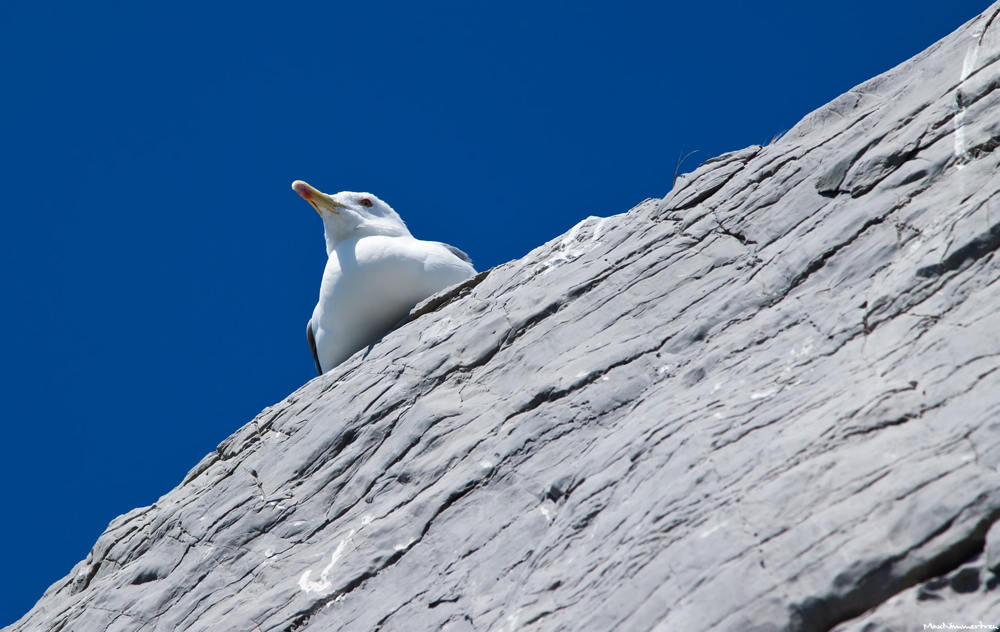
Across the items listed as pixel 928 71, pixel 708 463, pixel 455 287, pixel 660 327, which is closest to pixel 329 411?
pixel 455 287

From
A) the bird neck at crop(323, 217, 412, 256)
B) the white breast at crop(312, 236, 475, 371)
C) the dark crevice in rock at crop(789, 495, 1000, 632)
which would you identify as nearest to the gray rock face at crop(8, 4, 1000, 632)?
the dark crevice in rock at crop(789, 495, 1000, 632)

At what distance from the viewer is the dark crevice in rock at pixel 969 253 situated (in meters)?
4.95

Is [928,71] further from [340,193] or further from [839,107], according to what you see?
[340,193]

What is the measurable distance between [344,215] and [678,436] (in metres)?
5.83

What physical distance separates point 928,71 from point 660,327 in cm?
319

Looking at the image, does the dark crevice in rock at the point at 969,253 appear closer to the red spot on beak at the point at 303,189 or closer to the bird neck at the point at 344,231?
the bird neck at the point at 344,231

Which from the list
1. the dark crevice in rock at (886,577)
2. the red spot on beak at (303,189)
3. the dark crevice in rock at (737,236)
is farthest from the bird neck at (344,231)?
the dark crevice in rock at (886,577)

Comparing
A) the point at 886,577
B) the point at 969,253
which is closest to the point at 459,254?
the point at 969,253

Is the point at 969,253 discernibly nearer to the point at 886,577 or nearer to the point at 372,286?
the point at 886,577

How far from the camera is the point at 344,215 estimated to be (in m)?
9.70

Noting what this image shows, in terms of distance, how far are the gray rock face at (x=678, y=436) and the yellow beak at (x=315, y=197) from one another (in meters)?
2.12

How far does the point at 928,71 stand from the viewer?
Answer: 675 cm

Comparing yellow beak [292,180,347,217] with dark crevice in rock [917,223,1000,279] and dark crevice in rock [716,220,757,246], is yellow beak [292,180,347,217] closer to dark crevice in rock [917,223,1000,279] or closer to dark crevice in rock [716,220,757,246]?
dark crevice in rock [716,220,757,246]

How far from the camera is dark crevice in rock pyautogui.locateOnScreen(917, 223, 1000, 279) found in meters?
4.95
